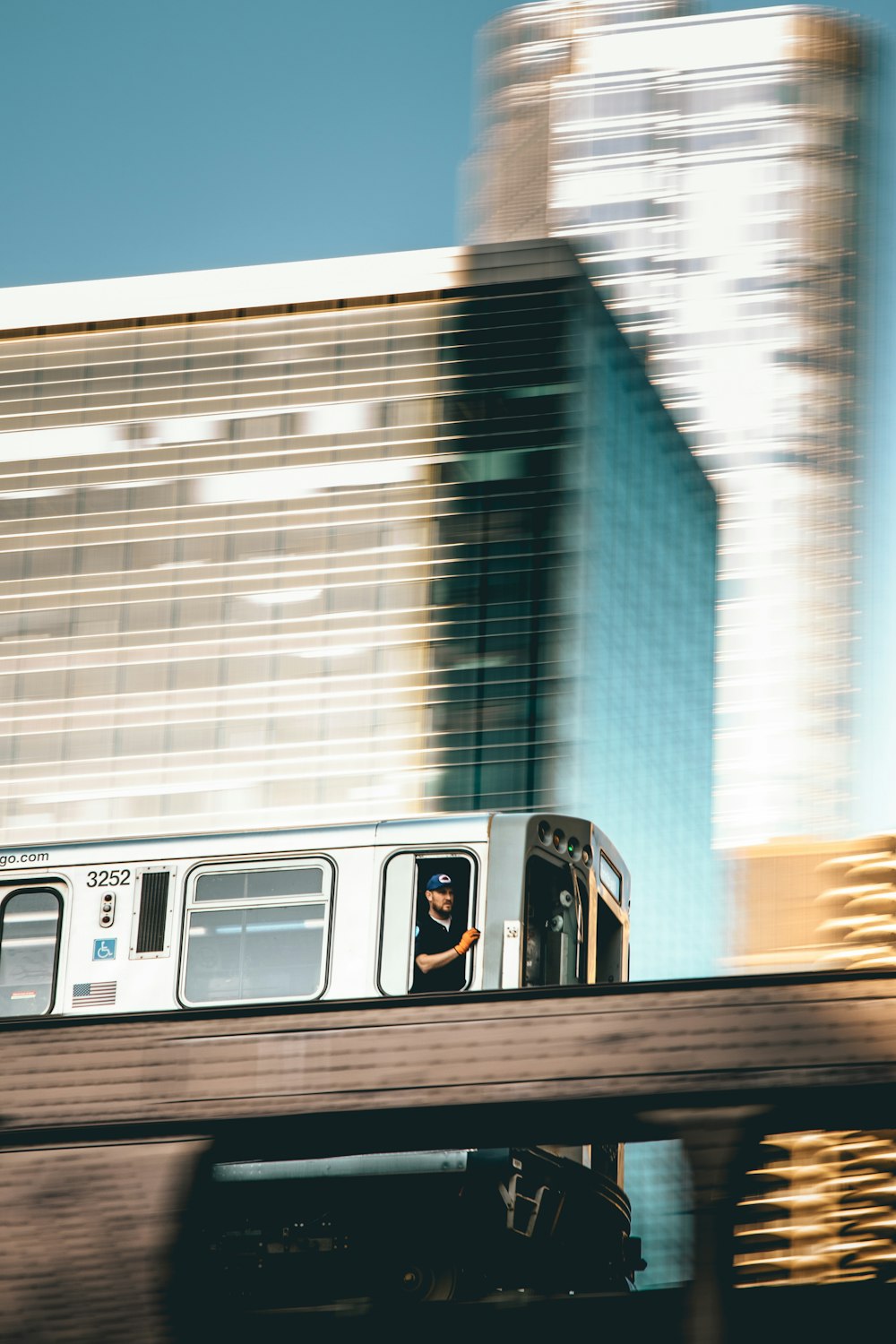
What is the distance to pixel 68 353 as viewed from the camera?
99375 mm

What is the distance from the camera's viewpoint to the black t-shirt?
47.8 feet

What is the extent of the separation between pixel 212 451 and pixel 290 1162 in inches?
3337

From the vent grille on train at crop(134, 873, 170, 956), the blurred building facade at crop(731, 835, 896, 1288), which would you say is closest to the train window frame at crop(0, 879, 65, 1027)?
the vent grille on train at crop(134, 873, 170, 956)

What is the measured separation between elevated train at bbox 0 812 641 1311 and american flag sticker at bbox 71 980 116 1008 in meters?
0.02

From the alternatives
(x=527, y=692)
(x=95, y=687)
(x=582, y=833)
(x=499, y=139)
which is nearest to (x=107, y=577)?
(x=95, y=687)

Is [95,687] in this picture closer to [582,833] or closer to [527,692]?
[527,692]

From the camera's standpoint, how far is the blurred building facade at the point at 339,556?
274 feet

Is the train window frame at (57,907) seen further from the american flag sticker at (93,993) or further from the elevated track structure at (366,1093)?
the elevated track structure at (366,1093)

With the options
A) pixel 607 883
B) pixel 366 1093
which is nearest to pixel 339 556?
pixel 607 883

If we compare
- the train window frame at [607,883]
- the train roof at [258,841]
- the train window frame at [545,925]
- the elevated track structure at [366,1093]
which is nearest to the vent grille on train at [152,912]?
the train roof at [258,841]

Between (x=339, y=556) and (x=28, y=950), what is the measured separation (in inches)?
2987

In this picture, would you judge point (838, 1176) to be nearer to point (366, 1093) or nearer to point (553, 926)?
point (553, 926)

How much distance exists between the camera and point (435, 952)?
48.3 ft

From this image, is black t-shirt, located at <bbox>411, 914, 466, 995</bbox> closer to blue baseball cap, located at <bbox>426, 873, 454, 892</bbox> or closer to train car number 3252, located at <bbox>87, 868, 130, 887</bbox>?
blue baseball cap, located at <bbox>426, 873, 454, 892</bbox>
